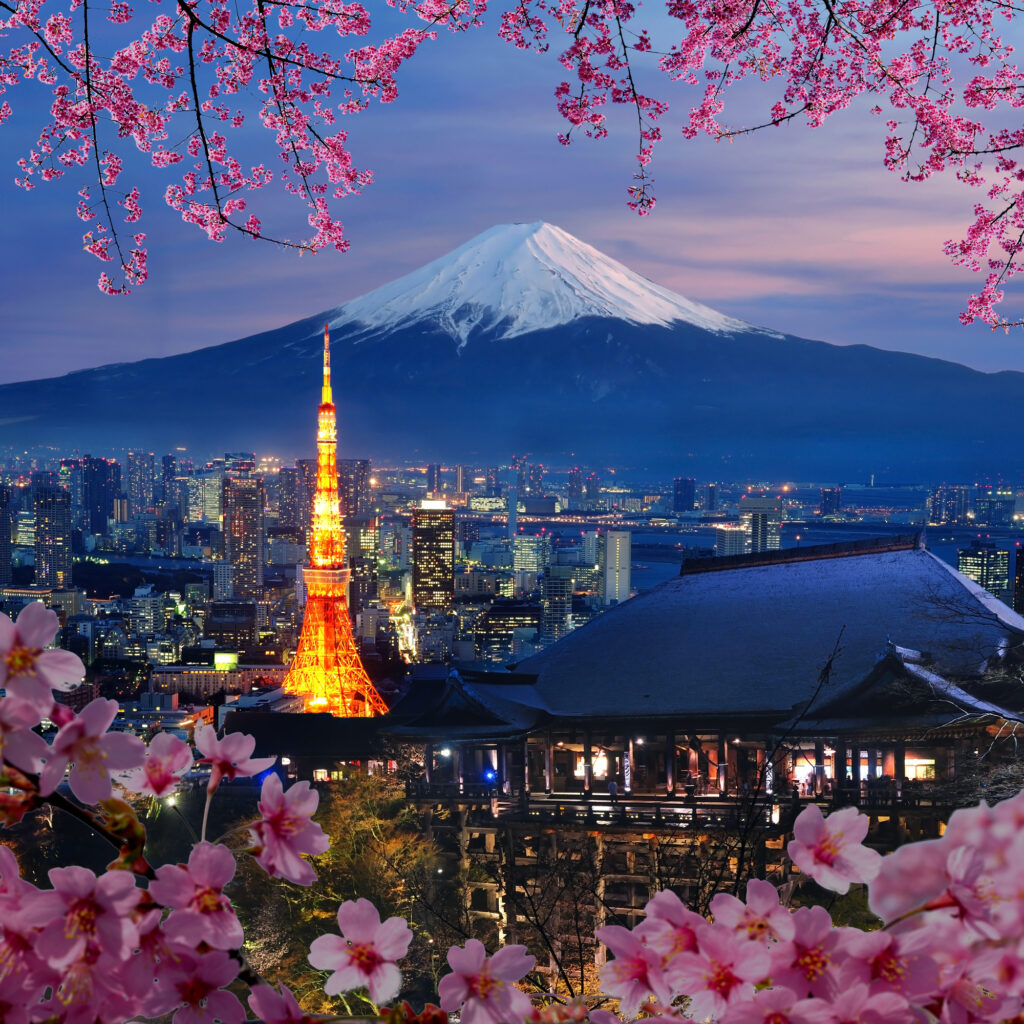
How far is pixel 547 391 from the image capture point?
84.4 feet

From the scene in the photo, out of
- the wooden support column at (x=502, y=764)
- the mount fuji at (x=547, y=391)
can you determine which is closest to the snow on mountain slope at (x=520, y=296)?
the mount fuji at (x=547, y=391)

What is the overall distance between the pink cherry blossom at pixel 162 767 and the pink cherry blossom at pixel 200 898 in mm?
110

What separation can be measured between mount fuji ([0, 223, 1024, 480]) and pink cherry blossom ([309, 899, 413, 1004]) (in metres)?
17.8

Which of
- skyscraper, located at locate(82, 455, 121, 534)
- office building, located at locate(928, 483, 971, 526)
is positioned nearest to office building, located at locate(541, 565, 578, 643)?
office building, located at locate(928, 483, 971, 526)

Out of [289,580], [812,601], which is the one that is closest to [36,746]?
[812,601]

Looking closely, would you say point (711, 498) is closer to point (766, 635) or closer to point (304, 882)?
point (766, 635)

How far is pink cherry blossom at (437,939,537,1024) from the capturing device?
587mm

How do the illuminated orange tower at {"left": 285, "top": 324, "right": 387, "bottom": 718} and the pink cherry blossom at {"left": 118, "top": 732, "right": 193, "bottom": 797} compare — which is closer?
the pink cherry blossom at {"left": 118, "top": 732, "right": 193, "bottom": 797}

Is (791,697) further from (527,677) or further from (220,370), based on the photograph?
(220,370)

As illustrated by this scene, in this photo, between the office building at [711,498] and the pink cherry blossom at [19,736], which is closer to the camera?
the pink cherry blossom at [19,736]

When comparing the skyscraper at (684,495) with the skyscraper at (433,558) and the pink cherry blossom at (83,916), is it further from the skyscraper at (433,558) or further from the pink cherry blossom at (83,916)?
the pink cherry blossom at (83,916)

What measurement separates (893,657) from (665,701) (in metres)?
1.75

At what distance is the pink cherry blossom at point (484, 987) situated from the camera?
59 cm

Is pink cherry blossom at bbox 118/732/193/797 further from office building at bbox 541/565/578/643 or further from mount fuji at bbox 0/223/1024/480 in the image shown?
mount fuji at bbox 0/223/1024/480
